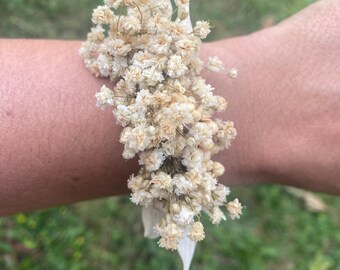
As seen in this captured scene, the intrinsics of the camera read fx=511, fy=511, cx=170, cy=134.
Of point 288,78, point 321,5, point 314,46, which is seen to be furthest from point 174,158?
point 321,5

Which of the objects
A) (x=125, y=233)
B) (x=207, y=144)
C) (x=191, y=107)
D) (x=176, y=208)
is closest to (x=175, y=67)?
(x=191, y=107)

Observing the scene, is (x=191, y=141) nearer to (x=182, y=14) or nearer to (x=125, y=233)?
(x=182, y=14)

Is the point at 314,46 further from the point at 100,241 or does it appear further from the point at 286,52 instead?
the point at 100,241

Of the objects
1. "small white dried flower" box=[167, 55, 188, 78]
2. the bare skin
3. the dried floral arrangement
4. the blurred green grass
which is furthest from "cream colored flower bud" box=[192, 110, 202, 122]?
the blurred green grass

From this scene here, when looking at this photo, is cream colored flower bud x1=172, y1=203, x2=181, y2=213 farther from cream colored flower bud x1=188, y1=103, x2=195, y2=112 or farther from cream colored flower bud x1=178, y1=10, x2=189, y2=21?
cream colored flower bud x1=178, y1=10, x2=189, y2=21

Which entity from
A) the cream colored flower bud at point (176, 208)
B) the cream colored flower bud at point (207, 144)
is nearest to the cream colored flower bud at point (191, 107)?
the cream colored flower bud at point (207, 144)
